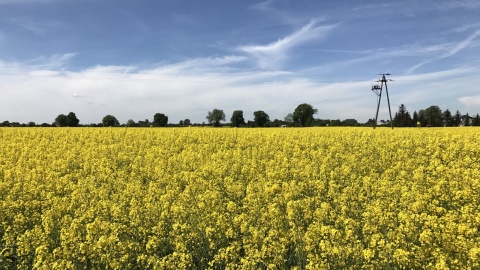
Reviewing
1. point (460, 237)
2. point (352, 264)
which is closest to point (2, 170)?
point (352, 264)

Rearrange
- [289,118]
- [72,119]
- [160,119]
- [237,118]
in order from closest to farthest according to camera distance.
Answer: [72,119] < [160,119] < [237,118] < [289,118]

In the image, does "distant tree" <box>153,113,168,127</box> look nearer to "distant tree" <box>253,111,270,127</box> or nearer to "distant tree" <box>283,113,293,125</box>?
"distant tree" <box>253,111,270,127</box>

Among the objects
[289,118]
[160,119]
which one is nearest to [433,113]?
[289,118]

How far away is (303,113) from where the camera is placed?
84625mm

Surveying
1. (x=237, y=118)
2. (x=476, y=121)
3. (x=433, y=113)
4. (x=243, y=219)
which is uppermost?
(x=433, y=113)

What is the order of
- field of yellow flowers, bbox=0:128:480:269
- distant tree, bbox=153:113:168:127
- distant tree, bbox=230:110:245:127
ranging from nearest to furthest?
field of yellow flowers, bbox=0:128:480:269 < distant tree, bbox=153:113:168:127 < distant tree, bbox=230:110:245:127

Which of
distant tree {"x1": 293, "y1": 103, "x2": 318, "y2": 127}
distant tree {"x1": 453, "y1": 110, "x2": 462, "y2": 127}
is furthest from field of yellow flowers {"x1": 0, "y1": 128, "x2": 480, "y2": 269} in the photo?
distant tree {"x1": 453, "y1": 110, "x2": 462, "y2": 127}

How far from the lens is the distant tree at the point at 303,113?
83.6 m

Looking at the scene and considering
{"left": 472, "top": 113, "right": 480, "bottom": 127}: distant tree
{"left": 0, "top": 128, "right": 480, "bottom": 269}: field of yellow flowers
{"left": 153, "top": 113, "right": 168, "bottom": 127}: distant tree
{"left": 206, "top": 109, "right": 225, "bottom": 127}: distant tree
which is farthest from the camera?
{"left": 206, "top": 109, "right": 225, "bottom": 127}: distant tree

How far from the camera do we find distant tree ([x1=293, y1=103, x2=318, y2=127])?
83.6 metres

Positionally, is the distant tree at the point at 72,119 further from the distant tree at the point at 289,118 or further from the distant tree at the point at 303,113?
the distant tree at the point at 289,118

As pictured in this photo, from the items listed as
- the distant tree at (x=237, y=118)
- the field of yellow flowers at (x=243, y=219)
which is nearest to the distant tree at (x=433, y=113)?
the distant tree at (x=237, y=118)

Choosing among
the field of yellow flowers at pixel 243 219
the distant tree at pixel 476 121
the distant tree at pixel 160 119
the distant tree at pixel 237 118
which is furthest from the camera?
the distant tree at pixel 476 121

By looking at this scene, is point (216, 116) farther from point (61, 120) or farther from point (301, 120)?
point (61, 120)
